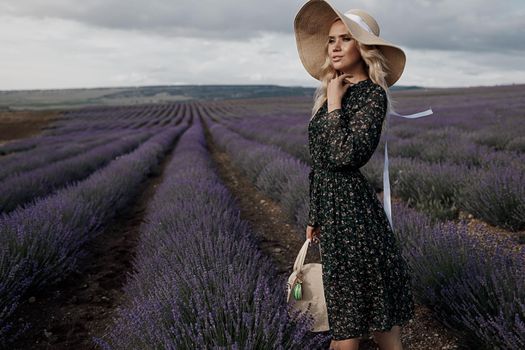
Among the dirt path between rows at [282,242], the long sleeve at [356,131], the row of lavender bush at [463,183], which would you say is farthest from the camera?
the row of lavender bush at [463,183]

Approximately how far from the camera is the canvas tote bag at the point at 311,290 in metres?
1.57

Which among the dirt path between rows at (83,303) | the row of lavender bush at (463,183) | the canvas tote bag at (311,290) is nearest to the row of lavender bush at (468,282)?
the canvas tote bag at (311,290)

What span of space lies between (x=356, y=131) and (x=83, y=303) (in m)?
2.49

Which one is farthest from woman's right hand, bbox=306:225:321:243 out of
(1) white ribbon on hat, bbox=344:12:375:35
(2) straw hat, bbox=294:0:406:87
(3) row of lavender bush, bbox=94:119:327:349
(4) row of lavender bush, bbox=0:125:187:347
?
(4) row of lavender bush, bbox=0:125:187:347

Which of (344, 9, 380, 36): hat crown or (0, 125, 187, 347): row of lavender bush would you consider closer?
(344, 9, 380, 36): hat crown

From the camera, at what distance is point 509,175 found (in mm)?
3508

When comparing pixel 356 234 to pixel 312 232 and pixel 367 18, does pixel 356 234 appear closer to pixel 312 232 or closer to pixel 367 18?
pixel 312 232

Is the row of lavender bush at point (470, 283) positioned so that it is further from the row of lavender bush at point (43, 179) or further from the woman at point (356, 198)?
the row of lavender bush at point (43, 179)

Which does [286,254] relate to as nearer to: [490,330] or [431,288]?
[431,288]

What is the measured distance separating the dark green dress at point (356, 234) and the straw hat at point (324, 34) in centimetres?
15

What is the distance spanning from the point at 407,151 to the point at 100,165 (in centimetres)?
646

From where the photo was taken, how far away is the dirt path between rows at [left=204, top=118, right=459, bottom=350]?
2086mm

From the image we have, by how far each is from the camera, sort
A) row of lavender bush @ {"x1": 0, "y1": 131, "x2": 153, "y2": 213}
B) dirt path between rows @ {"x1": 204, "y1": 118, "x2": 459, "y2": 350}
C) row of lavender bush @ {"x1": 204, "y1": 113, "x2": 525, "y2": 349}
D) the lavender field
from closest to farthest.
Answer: the lavender field
row of lavender bush @ {"x1": 204, "y1": 113, "x2": 525, "y2": 349}
dirt path between rows @ {"x1": 204, "y1": 118, "x2": 459, "y2": 350}
row of lavender bush @ {"x1": 0, "y1": 131, "x2": 153, "y2": 213}

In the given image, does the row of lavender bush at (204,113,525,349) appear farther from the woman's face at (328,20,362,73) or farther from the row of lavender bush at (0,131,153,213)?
the row of lavender bush at (0,131,153,213)
